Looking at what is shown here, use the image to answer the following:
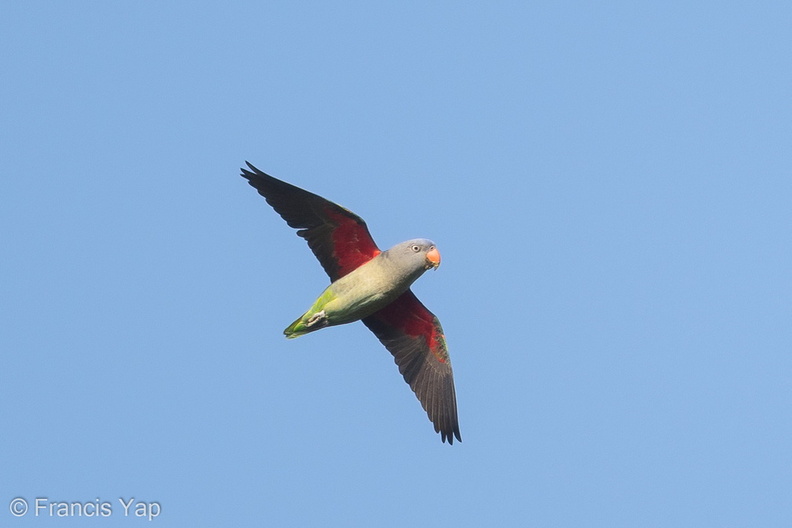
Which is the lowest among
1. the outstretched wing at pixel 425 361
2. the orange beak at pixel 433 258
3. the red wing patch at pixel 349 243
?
the outstretched wing at pixel 425 361

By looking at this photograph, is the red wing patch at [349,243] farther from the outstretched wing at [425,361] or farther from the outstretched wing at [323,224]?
the outstretched wing at [425,361]

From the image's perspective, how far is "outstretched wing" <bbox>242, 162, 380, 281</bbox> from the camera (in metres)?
17.1

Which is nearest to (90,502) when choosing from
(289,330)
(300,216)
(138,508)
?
(138,508)

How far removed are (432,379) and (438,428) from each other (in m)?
0.98

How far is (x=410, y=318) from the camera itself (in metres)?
18.8

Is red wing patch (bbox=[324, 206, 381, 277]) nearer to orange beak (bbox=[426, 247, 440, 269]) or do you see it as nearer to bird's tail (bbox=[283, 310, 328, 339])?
bird's tail (bbox=[283, 310, 328, 339])

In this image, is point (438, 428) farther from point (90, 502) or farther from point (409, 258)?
point (90, 502)

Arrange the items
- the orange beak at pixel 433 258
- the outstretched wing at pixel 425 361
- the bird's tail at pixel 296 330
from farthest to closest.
→ the outstretched wing at pixel 425 361, the bird's tail at pixel 296 330, the orange beak at pixel 433 258

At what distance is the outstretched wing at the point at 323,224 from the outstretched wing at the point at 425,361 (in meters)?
1.65

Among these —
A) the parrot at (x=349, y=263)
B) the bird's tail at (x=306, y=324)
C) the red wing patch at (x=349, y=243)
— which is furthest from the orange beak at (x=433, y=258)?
the bird's tail at (x=306, y=324)

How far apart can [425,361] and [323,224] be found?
372 centimetres

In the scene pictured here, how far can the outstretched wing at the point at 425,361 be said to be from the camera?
1889cm

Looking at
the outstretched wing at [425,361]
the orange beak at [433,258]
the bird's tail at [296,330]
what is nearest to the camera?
the orange beak at [433,258]

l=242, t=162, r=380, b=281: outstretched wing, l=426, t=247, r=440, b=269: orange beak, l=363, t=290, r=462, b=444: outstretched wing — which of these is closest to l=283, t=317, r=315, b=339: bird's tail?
l=242, t=162, r=380, b=281: outstretched wing
